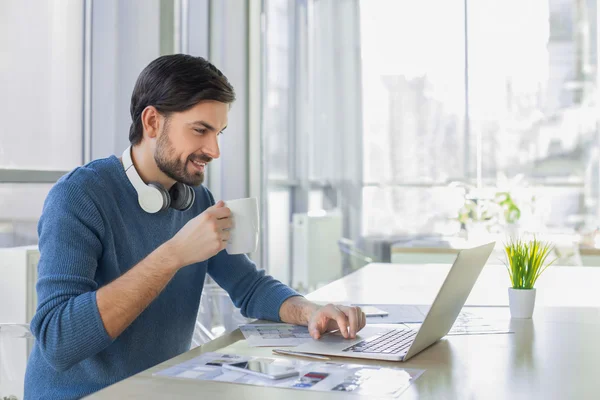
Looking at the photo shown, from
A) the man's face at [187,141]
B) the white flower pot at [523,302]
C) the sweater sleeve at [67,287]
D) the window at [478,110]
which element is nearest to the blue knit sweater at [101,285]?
the sweater sleeve at [67,287]

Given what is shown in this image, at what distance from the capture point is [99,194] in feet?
5.29

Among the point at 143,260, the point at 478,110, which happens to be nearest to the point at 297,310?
the point at 143,260

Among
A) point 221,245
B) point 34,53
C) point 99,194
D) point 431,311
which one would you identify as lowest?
point 431,311

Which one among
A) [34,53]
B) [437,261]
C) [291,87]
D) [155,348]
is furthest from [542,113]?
[155,348]

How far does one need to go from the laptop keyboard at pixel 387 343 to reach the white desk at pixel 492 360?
0.16 ft

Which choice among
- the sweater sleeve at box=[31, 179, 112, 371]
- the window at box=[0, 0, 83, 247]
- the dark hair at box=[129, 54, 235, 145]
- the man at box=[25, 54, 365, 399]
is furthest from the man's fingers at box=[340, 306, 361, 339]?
the window at box=[0, 0, 83, 247]

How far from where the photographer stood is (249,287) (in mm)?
1842

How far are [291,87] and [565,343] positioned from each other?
3212mm

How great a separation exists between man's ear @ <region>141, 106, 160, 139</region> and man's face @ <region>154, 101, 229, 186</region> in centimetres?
2

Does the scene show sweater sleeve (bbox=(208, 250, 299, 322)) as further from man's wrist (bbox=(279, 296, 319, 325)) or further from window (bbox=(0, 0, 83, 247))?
window (bbox=(0, 0, 83, 247))

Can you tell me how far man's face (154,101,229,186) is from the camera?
67.4 inches

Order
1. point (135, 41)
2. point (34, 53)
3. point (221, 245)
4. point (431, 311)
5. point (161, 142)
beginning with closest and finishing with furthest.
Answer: point (431, 311) < point (221, 245) < point (161, 142) < point (34, 53) < point (135, 41)

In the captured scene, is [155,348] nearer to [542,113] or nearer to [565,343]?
[565,343]

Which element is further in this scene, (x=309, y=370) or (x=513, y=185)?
(x=513, y=185)
